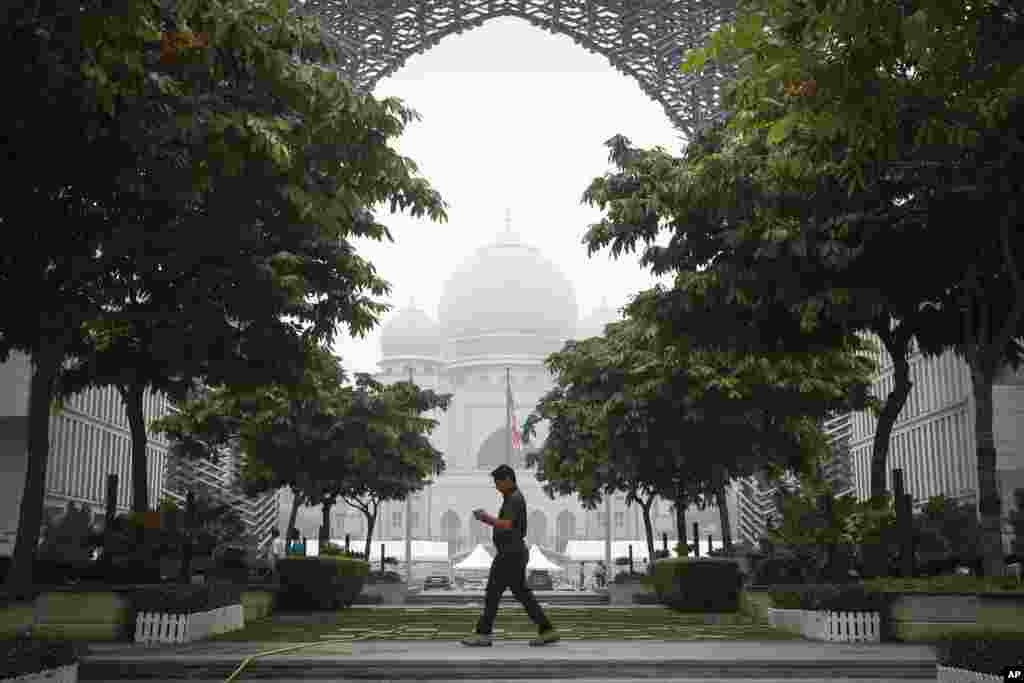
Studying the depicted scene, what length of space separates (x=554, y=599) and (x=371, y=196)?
2801cm

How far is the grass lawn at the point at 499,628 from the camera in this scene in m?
17.0

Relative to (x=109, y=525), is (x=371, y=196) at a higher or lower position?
higher

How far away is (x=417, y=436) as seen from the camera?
3953cm

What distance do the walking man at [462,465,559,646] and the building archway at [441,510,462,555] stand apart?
93486 mm

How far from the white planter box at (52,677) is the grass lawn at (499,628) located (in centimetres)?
609

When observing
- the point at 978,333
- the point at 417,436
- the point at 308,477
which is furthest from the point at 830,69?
the point at 417,436

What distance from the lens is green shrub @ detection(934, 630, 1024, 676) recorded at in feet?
30.5

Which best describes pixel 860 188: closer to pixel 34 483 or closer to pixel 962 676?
pixel 962 676

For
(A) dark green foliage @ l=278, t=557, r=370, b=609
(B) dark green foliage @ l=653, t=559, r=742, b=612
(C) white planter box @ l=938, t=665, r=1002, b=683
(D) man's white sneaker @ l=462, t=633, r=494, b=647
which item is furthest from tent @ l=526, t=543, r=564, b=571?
(C) white planter box @ l=938, t=665, r=1002, b=683

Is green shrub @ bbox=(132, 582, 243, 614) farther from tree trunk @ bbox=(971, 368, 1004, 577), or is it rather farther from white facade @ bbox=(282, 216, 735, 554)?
white facade @ bbox=(282, 216, 735, 554)

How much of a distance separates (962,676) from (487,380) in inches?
3941

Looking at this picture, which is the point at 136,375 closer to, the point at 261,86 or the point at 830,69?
the point at 261,86

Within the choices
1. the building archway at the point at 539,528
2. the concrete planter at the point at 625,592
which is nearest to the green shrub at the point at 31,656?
the concrete planter at the point at 625,592

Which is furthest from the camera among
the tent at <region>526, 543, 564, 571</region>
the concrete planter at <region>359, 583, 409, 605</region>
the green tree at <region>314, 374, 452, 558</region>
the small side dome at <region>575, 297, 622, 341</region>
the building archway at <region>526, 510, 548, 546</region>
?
the small side dome at <region>575, 297, 622, 341</region>
